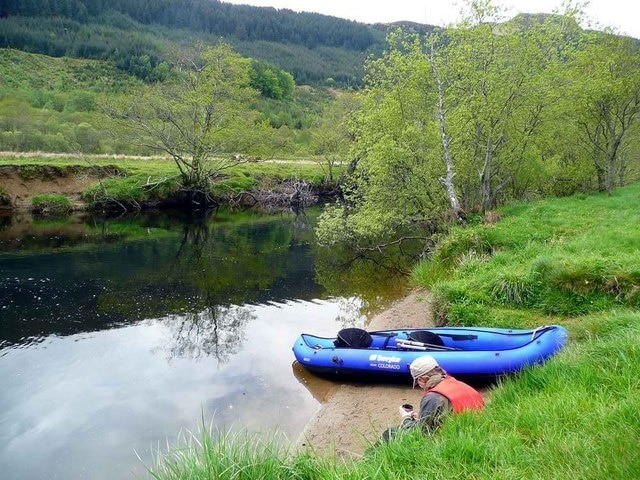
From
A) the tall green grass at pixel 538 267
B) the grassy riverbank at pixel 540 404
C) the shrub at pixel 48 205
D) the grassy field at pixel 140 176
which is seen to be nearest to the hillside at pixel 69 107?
the grassy field at pixel 140 176

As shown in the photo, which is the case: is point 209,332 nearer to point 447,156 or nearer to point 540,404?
point 540,404

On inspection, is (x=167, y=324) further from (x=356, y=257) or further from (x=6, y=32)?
(x=6, y=32)

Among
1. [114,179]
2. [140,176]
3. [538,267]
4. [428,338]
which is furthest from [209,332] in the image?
[140,176]

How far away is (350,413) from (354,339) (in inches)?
62.0

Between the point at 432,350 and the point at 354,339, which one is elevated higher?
the point at 432,350

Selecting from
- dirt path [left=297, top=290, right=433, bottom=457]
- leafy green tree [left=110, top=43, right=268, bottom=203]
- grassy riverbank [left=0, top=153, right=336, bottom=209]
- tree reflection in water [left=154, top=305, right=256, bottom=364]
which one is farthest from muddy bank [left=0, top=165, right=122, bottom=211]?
dirt path [left=297, top=290, right=433, bottom=457]

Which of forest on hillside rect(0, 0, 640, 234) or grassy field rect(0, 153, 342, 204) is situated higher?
forest on hillside rect(0, 0, 640, 234)

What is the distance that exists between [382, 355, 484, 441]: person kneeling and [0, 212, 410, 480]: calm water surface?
3019 mm

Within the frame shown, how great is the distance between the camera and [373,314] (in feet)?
42.6

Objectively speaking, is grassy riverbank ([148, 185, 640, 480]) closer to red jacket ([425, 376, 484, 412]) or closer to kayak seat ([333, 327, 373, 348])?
red jacket ([425, 376, 484, 412])

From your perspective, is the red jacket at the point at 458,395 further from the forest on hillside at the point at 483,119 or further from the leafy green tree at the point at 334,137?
the leafy green tree at the point at 334,137

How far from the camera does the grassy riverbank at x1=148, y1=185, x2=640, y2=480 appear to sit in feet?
12.2

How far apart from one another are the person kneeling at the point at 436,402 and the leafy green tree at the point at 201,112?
28.1 metres

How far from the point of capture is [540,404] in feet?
15.7
